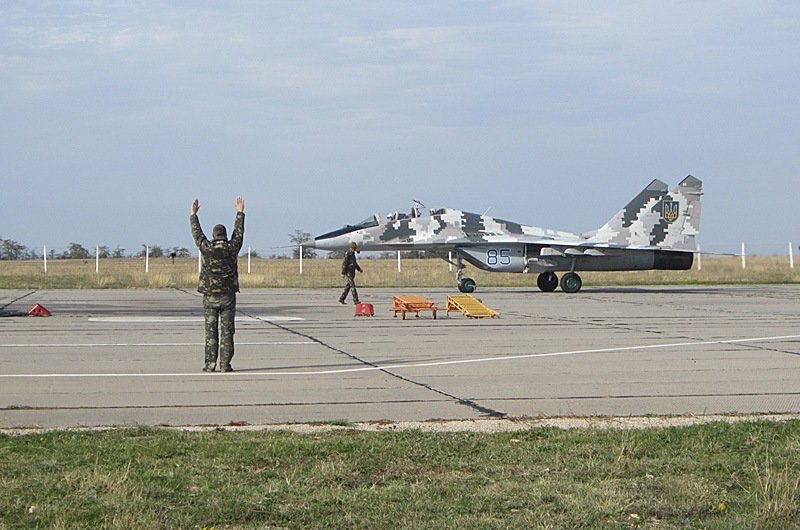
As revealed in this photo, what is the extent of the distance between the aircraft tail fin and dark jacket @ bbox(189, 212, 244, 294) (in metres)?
24.9

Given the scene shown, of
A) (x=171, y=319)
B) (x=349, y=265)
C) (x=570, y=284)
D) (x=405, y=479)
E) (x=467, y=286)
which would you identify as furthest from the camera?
(x=570, y=284)

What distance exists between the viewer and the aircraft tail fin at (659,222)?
3675cm

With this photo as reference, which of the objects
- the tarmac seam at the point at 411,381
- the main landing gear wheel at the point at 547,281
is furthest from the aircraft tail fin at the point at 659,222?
the tarmac seam at the point at 411,381

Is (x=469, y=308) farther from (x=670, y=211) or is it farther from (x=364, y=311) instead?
(x=670, y=211)

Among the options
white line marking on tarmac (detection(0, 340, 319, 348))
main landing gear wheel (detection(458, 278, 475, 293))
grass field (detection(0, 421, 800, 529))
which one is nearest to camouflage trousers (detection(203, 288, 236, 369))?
white line marking on tarmac (detection(0, 340, 319, 348))

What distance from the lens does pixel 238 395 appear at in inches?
442

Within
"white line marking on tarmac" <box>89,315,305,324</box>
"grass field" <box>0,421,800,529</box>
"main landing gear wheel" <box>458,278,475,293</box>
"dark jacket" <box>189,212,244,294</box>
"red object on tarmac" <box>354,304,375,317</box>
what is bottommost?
"grass field" <box>0,421,800,529</box>

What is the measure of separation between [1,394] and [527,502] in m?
6.78

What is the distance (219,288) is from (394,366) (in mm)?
2585

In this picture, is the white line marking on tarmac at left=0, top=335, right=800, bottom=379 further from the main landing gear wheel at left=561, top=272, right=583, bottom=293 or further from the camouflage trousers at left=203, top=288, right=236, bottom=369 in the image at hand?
the main landing gear wheel at left=561, top=272, right=583, bottom=293

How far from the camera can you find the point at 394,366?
1414cm

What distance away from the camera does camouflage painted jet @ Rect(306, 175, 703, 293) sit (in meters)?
35.0

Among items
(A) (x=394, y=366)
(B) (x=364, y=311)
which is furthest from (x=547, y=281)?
(A) (x=394, y=366)

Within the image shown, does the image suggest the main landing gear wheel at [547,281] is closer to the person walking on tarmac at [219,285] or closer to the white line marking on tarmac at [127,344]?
the white line marking on tarmac at [127,344]
